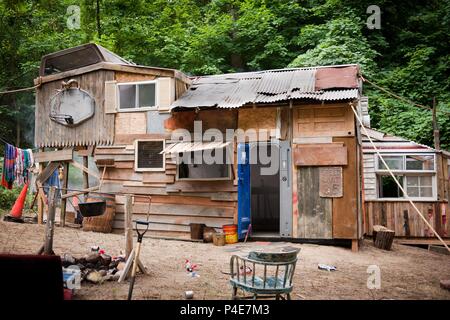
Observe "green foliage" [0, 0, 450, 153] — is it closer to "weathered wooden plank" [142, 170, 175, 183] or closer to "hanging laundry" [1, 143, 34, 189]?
"hanging laundry" [1, 143, 34, 189]

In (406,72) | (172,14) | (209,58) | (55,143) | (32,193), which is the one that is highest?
(172,14)

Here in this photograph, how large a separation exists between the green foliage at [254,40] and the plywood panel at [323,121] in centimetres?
639

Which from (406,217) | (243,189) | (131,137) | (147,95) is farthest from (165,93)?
(406,217)

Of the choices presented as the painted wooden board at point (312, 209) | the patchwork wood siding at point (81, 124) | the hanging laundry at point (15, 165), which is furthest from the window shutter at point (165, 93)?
the hanging laundry at point (15, 165)

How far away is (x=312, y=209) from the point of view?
966cm

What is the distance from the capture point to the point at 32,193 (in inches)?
671

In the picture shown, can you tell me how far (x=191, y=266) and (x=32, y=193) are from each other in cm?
1289

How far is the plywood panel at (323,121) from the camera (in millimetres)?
9547

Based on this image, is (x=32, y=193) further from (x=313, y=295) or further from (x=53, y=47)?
(x=313, y=295)

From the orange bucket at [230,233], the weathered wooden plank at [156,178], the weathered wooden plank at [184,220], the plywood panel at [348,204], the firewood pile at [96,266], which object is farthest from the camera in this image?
the weathered wooden plank at [156,178]

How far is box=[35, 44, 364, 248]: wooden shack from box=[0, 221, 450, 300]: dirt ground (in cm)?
90

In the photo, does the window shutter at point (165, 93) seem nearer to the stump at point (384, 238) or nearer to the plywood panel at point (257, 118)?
the plywood panel at point (257, 118)
